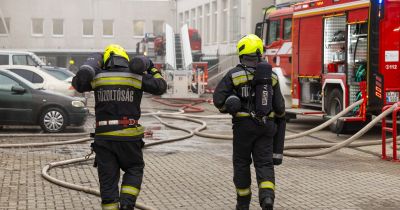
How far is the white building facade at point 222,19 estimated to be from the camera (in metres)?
37.8

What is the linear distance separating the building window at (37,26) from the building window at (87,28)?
11.4 feet

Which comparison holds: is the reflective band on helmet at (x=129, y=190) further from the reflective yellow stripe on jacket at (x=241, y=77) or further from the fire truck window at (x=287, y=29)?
the fire truck window at (x=287, y=29)

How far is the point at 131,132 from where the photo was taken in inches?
236

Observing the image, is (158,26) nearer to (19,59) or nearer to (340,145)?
(19,59)

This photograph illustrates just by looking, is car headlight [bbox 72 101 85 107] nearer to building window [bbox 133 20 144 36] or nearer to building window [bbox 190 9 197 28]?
building window [bbox 190 9 197 28]

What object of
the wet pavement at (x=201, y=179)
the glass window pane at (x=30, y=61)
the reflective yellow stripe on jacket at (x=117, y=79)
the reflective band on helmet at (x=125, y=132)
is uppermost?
the glass window pane at (x=30, y=61)

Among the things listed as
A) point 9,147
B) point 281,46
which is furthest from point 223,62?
point 9,147

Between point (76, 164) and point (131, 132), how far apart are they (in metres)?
4.64

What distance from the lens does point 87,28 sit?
59281 mm

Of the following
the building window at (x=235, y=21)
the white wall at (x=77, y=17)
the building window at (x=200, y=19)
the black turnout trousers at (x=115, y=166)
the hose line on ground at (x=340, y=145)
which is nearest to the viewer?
the black turnout trousers at (x=115, y=166)

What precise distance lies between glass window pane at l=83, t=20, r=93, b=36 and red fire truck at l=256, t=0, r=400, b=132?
4193cm

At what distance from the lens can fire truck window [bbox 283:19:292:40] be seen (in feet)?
60.0

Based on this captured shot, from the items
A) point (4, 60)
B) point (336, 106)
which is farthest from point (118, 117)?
point (4, 60)

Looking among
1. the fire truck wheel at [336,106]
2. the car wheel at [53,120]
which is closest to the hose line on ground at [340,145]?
the fire truck wheel at [336,106]
